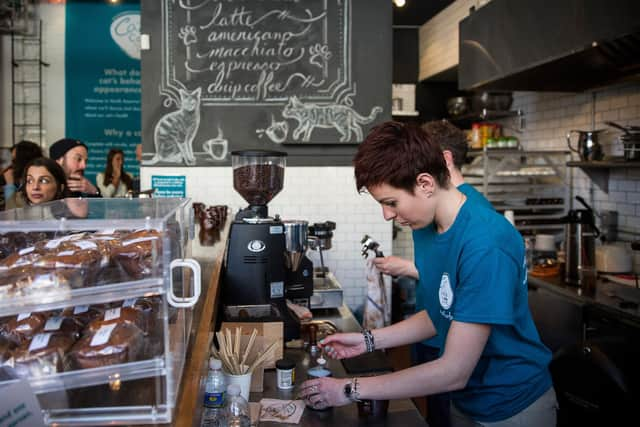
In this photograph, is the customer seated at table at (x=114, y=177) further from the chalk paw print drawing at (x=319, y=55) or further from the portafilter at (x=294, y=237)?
the portafilter at (x=294, y=237)

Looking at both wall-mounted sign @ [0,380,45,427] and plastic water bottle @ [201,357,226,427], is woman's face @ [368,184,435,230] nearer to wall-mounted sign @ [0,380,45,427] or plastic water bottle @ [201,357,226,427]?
plastic water bottle @ [201,357,226,427]

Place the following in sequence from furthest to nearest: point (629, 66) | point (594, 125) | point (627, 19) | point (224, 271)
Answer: point (594, 125) → point (629, 66) → point (627, 19) → point (224, 271)

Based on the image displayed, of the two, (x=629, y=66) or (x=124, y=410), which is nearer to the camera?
(x=124, y=410)

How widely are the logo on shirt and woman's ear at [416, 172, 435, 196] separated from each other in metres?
0.26

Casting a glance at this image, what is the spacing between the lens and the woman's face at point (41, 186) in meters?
2.98

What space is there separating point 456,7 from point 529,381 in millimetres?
5485

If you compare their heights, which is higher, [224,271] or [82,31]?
[82,31]

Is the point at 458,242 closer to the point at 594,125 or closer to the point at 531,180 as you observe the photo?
the point at 594,125

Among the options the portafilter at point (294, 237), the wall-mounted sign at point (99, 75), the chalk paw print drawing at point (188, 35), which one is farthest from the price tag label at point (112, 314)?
the wall-mounted sign at point (99, 75)

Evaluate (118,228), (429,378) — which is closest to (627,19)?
(429,378)

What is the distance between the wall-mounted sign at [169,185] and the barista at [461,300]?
282 cm

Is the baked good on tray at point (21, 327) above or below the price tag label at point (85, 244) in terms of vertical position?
below

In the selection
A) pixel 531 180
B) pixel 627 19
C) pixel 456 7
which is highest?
pixel 456 7

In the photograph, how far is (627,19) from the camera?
10.3 ft
